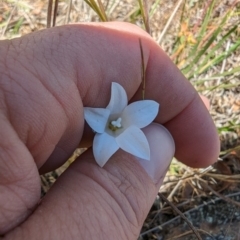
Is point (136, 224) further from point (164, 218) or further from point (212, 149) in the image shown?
point (164, 218)

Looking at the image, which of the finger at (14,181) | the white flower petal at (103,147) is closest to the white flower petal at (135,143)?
the white flower petal at (103,147)

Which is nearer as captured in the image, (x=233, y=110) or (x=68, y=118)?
(x=68, y=118)

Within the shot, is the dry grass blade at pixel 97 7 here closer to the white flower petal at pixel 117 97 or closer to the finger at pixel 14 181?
the white flower petal at pixel 117 97

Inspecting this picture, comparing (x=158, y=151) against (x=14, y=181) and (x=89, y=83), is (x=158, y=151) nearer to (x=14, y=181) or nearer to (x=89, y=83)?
(x=89, y=83)

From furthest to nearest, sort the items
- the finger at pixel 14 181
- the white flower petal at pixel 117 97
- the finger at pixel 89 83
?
1. the white flower petal at pixel 117 97
2. the finger at pixel 89 83
3. the finger at pixel 14 181

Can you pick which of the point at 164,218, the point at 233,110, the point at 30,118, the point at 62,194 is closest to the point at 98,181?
the point at 62,194

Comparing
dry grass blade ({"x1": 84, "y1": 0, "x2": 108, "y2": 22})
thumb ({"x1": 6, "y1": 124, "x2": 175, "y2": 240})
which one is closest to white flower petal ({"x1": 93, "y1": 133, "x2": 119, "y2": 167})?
thumb ({"x1": 6, "y1": 124, "x2": 175, "y2": 240})

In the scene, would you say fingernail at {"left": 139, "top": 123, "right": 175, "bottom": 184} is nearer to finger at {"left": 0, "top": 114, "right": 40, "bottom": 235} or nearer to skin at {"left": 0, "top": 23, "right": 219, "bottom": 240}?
skin at {"left": 0, "top": 23, "right": 219, "bottom": 240}
